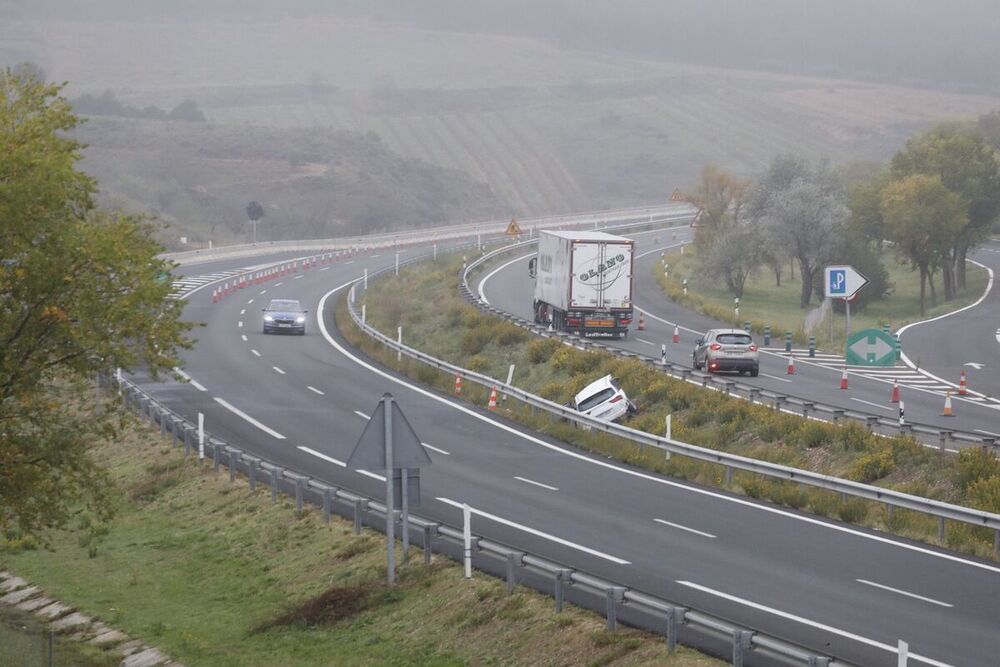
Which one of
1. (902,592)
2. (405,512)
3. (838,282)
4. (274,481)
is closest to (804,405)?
(838,282)

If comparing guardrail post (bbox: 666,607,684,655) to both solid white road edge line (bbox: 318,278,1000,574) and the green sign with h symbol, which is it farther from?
the green sign with h symbol

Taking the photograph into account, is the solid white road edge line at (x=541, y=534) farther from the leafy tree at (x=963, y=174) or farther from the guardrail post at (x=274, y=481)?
the leafy tree at (x=963, y=174)

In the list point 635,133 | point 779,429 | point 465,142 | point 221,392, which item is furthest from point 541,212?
point 779,429

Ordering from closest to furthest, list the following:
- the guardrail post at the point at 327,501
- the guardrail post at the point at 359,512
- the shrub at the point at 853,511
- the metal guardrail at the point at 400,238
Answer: the guardrail post at the point at 359,512, the shrub at the point at 853,511, the guardrail post at the point at 327,501, the metal guardrail at the point at 400,238

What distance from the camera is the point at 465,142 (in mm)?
174875

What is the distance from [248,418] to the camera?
32844 millimetres

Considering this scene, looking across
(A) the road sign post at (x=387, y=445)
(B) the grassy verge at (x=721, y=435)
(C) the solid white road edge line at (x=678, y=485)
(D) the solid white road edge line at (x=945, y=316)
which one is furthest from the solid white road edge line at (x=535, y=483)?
(D) the solid white road edge line at (x=945, y=316)

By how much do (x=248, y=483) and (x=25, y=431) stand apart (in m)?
8.38

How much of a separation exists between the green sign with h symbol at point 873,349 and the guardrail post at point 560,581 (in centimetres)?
574

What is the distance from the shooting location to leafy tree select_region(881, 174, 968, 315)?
66.4 m

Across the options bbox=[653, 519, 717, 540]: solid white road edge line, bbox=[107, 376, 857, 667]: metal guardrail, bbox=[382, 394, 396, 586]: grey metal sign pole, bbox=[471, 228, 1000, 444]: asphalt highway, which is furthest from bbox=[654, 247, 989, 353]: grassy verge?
bbox=[382, 394, 396, 586]: grey metal sign pole

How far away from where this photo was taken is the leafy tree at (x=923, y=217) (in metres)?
66.4

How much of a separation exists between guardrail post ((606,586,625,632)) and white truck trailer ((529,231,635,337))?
111ft

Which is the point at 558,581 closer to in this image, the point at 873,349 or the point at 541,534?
the point at 541,534
